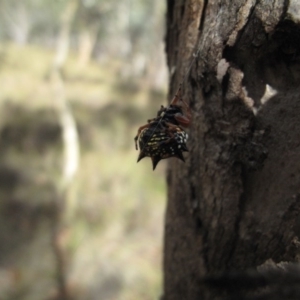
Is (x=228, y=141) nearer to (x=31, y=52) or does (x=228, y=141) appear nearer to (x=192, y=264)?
(x=192, y=264)

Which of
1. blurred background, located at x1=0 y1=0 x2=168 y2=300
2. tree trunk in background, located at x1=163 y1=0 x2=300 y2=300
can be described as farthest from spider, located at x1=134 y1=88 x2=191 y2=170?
blurred background, located at x1=0 y1=0 x2=168 y2=300

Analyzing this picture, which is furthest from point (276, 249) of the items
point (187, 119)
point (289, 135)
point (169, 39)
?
point (169, 39)

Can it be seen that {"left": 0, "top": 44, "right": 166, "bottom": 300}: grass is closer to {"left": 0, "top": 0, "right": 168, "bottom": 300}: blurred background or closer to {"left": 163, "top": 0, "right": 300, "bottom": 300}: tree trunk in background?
{"left": 0, "top": 0, "right": 168, "bottom": 300}: blurred background

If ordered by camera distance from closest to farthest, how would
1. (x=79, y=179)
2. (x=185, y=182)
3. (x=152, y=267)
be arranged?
(x=185, y=182) < (x=152, y=267) < (x=79, y=179)

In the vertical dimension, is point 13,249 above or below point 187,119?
above

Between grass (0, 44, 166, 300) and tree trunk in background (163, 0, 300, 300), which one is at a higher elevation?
grass (0, 44, 166, 300)

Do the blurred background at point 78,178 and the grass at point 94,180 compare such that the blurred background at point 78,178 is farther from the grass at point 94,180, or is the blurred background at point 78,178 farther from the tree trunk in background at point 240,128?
the tree trunk in background at point 240,128

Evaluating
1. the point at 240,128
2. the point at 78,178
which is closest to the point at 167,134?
the point at 240,128

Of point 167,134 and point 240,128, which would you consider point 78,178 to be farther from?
point 240,128
